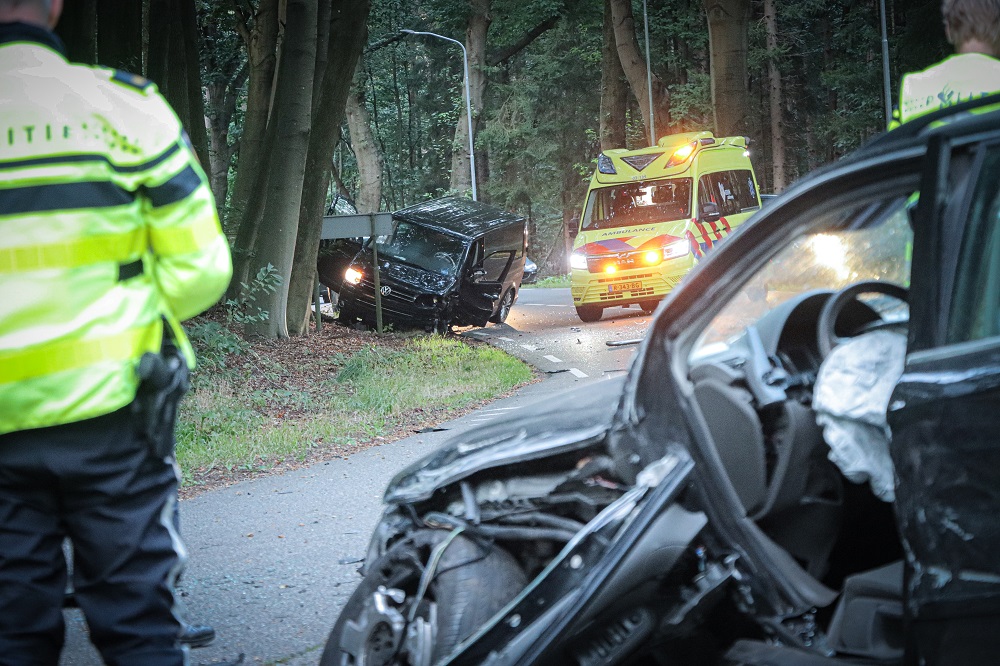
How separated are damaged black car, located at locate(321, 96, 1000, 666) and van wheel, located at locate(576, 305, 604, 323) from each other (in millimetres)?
15485

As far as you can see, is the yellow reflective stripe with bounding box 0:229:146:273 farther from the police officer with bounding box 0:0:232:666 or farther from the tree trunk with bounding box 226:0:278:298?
the tree trunk with bounding box 226:0:278:298

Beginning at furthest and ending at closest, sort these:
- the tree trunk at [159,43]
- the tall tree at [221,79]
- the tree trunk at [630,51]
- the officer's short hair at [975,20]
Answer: the tall tree at [221,79] → the tree trunk at [630,51] → the tree trunk at [159,43] → the officer's short hair at [975,20]

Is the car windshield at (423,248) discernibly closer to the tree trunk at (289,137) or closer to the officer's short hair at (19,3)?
the tree trunk at (289,137)

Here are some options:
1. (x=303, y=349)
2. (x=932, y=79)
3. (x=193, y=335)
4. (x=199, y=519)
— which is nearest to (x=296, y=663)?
(x=199, y=519)

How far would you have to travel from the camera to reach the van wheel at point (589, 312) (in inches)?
748

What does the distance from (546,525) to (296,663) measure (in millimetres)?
1532

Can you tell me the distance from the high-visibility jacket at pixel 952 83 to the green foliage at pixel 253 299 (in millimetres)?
10895

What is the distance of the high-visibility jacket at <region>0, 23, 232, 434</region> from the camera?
8.52ft

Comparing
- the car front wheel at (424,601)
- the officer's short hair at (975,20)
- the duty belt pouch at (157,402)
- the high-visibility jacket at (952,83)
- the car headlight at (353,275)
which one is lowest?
the car front wheel at (424,601)

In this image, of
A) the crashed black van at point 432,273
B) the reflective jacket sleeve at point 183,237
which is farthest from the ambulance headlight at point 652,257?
the reflective jacket sleeve at point 183,237

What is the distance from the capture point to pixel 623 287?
17844 millimetres

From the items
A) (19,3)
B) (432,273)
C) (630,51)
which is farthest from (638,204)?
(19,3)

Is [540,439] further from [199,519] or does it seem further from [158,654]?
[199,519]

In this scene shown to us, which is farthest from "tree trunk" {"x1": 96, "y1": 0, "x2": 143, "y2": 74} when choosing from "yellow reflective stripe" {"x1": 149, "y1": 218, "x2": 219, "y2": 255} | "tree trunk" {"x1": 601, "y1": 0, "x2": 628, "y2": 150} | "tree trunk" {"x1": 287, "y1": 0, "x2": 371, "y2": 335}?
"tree trunk" {"x1": 601, "y1": 0, "x2": 628, "y2": 150}
